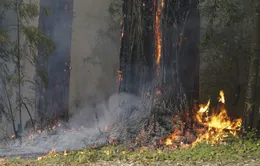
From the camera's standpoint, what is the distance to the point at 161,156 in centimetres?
771

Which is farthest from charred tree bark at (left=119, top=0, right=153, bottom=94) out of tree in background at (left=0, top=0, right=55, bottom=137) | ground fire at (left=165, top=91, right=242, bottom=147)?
tree in background at (left=0, top=0, right=55, bottom=137)

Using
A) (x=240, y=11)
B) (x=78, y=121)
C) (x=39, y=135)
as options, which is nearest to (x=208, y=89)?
(x=240, y=11)

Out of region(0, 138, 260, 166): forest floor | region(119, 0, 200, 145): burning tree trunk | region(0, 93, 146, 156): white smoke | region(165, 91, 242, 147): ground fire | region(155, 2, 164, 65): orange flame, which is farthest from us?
region(0, 93, 146, 156): white smoke

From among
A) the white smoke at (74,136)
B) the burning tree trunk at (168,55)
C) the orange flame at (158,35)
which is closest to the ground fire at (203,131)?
the burning tree trunk at (168,55)

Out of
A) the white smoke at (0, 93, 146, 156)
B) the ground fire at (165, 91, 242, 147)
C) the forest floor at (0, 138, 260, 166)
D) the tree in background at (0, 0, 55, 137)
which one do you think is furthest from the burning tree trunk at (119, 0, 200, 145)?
the tree in background at (0, 0, 55, 137)

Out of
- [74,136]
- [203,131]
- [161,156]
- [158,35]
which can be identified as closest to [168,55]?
[158,35]

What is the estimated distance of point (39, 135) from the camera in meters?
12.3

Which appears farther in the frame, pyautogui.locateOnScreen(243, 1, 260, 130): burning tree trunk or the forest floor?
pyautogui.locateOnScreen(243, 1, 260, 130): burning tree trunk

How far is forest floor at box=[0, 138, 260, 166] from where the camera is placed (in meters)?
7.15

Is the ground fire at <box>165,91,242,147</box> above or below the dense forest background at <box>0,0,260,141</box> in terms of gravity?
below

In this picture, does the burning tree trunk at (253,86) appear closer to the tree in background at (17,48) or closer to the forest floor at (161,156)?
the forest floor at (161,156)

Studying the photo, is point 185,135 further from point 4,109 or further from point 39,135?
A: point 4,109

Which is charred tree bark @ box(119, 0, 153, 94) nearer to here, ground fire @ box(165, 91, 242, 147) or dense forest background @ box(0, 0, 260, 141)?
dense forest background @ box(0, 0, 260, 141)

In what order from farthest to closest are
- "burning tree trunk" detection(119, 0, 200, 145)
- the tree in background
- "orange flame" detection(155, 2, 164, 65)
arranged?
the tree in background < "orange flame" detection(155, 2, 164, 65) < "burning tree trunk" detection(119, 0, 200, 145)
